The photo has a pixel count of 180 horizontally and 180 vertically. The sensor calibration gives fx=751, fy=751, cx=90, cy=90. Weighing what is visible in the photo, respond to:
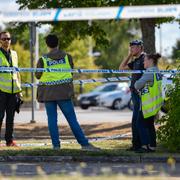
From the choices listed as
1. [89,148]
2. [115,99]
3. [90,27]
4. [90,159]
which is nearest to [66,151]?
[90,159]

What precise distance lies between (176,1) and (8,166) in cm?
824

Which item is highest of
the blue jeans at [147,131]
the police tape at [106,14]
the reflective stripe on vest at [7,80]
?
the police tape at [106,14]

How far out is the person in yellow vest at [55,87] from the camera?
1229 cm

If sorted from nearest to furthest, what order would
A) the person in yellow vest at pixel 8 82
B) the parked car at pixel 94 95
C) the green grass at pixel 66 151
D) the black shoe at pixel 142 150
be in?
the green grass at pixel 66 151 → the black shoe at pixel 142 150 → the person in yellow vest at pixel 8 82 → the parked car at pixel 94 95

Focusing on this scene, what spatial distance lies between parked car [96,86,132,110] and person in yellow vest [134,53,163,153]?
24461mm

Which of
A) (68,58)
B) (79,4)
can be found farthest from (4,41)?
(79,4)

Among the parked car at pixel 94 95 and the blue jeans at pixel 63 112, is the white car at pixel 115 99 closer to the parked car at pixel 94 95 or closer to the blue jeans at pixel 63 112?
the parked car at pixel 94 95

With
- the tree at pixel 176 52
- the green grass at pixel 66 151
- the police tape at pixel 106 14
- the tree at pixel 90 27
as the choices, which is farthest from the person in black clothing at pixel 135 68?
the tree at pixel 90 27

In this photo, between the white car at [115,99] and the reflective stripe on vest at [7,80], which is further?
the white car at [115,99]

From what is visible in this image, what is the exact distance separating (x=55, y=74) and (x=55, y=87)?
21 cm

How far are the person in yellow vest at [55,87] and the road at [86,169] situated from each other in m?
1.08

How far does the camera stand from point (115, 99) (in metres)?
37.2

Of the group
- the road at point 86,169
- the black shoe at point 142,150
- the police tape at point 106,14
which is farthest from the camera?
the black shoe at point 142,150

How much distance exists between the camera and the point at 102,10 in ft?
41.8
